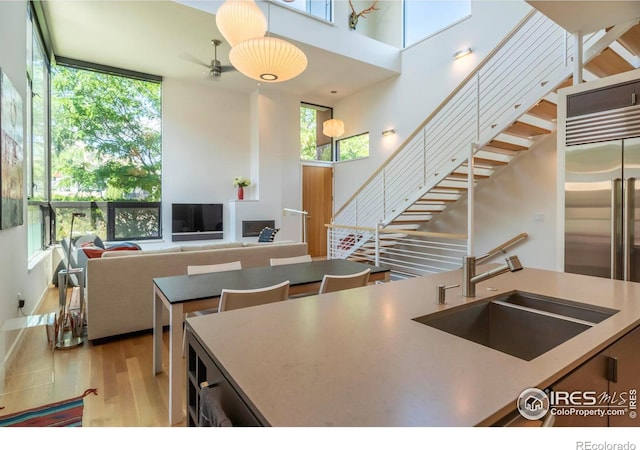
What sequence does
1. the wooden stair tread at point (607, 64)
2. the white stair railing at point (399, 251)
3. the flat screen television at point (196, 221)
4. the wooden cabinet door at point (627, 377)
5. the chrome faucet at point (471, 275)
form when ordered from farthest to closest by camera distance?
the flat screen television at point (196, 221) → the white stair railing at point (399, 251) → the wooden stair tread at point (607, 64) → the chrome faucet at point (471, 275) → the wooden cabinet door at point (627, 377)

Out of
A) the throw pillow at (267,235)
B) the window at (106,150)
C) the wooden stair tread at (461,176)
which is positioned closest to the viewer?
the wooden stair tread at (461,176)

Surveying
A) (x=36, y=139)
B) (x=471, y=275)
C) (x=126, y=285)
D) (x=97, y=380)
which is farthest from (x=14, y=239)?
(x=471, y=275)

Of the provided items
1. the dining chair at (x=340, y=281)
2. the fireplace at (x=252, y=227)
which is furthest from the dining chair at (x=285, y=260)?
the fireplace at (x=252, y=227)

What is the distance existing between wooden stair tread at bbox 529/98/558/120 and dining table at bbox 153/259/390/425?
8.61 feet

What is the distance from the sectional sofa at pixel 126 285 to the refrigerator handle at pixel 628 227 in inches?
139

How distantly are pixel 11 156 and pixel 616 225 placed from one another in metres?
4.84

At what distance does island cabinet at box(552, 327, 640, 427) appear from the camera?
85 cm

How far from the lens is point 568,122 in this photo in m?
2.87

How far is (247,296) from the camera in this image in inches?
73.5

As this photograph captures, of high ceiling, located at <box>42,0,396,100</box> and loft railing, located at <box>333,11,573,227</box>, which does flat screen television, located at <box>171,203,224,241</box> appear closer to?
high ceiling, located at <box>42,0,396,100</box>

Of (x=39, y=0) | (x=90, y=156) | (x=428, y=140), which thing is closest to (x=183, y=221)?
(x=90, y=156)

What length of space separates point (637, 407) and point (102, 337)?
11.7 ft

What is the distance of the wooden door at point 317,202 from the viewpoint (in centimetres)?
797

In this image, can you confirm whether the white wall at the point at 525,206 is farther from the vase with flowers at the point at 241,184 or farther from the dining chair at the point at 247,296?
the vase with flowers at the point at 241,184
